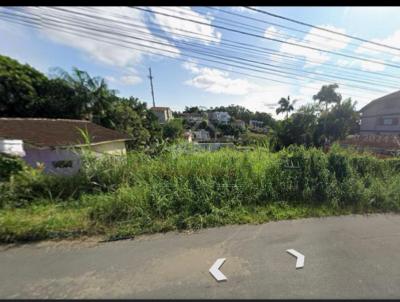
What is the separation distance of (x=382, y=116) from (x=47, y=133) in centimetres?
3724

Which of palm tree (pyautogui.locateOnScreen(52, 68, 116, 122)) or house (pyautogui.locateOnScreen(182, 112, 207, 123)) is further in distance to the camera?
house (pyautogui.locateOnScreen(182, 112, 207, 123))

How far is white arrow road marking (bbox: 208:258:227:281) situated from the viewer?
2335 millimetres

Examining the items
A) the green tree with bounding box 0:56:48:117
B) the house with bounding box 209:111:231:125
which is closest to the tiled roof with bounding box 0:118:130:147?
the green tree with bounding box 0:56:48:117

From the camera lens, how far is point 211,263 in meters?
2.60

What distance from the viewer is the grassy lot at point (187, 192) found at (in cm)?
346

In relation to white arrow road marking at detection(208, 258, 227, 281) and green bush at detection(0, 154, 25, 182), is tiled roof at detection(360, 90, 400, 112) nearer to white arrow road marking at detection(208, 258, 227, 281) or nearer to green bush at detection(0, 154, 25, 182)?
white arrow road marking at detection(208, 258, 227, 281)

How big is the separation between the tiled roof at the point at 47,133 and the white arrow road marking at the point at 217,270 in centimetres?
993

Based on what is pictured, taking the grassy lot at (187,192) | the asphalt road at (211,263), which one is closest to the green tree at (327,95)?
the grassy lot at (187,192)

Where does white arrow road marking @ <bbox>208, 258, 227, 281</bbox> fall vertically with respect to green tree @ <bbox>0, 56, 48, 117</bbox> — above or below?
below

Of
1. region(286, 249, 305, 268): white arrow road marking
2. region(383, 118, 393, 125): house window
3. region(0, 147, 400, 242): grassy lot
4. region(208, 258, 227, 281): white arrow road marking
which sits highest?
region(383, 118, 393, 125): house window

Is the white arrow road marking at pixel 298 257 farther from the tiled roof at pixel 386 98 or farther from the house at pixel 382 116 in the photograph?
the tiled roof at pixel 386 98

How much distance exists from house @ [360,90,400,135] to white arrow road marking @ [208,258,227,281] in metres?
32.7

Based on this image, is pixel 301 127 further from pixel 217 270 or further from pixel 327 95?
pixel 217 270
